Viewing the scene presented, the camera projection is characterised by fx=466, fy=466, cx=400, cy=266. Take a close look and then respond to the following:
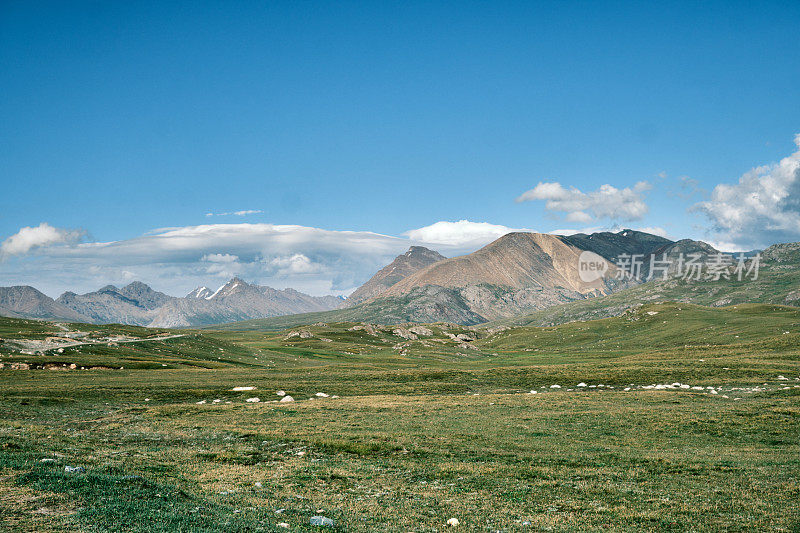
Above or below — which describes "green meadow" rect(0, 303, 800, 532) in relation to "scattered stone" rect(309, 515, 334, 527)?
below

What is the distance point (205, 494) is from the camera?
62.7 feet

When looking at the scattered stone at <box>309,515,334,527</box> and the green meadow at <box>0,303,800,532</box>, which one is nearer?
the scattered stone at <box>309,515,334,527</box>

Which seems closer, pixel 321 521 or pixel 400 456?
pixel 321 521

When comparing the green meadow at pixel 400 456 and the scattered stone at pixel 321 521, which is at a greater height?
the scattered stone at pixel 321 521

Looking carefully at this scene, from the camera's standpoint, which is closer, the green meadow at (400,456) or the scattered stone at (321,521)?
the scattered stone at (321,521)

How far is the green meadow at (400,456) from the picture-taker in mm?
16891

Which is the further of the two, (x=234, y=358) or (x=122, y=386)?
(x=234, y=358)

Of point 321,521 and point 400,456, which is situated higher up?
point 321,521

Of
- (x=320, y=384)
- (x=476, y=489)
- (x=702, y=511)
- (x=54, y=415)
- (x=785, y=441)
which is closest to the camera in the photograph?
(x=702, y=511)

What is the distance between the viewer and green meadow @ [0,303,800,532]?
16.9m

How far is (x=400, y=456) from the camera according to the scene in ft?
90.9

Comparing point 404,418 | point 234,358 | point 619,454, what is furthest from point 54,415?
point 234,358

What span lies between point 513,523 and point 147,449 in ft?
72.1

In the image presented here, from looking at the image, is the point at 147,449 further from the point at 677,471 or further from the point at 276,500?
the point at 677,471
